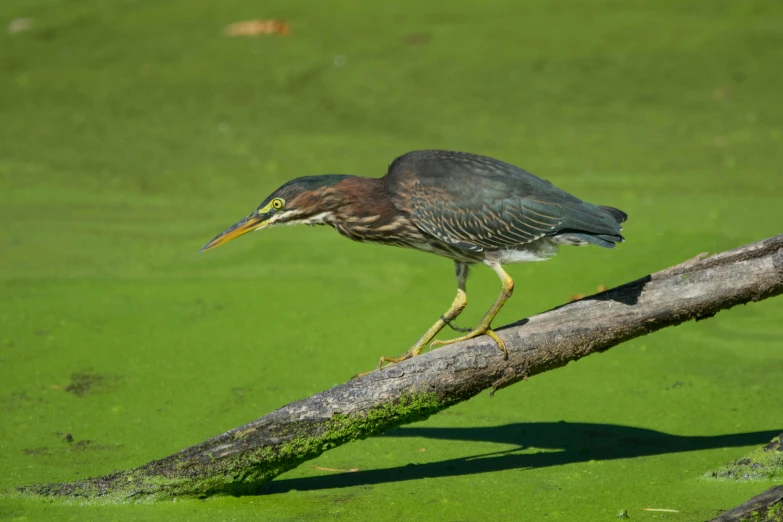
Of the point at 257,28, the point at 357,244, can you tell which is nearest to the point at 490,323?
the point at 357,244

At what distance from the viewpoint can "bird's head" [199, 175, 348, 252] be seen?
3.56 metres

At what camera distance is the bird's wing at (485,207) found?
3553mm

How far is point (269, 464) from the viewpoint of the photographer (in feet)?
10.4

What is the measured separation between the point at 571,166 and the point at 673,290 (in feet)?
11.1

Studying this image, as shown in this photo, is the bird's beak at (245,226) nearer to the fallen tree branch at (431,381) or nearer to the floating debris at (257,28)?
the fallen tree branch at (431,381)

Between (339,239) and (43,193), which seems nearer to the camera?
(339,239)

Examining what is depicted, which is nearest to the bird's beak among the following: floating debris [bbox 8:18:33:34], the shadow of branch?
the shadow of branch

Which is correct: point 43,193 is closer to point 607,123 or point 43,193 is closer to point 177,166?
point 177,166

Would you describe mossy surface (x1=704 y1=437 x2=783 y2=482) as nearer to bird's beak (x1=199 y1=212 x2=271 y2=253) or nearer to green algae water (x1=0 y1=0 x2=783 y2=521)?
green algae water (x1=0 y1=0 x2=783 y2=521)

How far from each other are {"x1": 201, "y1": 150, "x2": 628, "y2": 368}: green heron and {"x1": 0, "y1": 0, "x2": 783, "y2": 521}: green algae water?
2.47 ft

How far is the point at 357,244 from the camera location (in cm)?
578

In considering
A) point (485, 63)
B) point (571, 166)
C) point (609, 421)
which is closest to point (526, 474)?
point (609, 421)

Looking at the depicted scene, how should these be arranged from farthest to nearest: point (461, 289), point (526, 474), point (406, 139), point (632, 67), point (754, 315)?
point (632, 67) < point (406, 139) < point (754, 315) < point (461, 289) < point (526, 474)

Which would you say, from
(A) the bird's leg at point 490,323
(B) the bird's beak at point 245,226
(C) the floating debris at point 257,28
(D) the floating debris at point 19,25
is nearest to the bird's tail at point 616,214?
(A) the bird's leg at point 490,323
